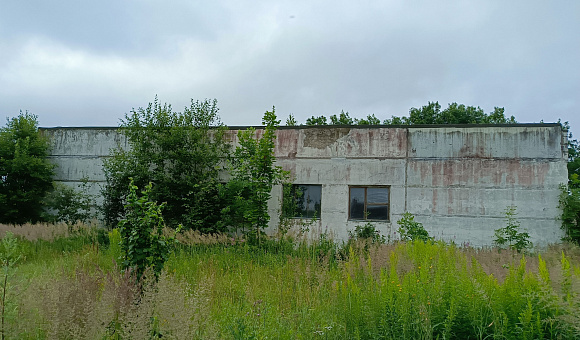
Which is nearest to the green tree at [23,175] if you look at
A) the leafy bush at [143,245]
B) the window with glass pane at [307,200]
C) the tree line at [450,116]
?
the window with glass pane at [307,200]

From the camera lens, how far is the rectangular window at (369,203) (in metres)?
15.8

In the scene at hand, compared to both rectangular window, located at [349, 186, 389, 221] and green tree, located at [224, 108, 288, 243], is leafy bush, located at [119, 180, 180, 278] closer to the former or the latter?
green tree, located at [224, 108, 288, 243]

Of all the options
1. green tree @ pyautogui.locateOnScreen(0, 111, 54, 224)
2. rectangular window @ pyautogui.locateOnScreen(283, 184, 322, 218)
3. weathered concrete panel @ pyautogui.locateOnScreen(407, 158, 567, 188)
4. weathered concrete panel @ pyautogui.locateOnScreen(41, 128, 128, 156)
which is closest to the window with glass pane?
rectangular window @ pyautogui.locateOnScreen(283, 184, 322, 218)

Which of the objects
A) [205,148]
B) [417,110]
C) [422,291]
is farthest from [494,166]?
[417,110]

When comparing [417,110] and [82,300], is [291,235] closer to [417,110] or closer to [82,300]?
[82,300]

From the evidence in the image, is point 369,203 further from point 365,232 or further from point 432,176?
point 432,176

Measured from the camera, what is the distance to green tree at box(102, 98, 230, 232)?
52.8ft

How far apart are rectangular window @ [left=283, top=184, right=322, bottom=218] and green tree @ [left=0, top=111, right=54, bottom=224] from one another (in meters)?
9.96

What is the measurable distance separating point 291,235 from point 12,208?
12688 millimetres

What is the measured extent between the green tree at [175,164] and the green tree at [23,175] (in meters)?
2.94

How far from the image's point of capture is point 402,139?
51.8 feet

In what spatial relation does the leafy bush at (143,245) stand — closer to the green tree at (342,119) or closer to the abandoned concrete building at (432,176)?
the abandoned concrete building at (432,176)

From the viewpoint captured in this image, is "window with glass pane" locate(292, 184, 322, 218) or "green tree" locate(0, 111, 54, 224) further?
"green tree" locate(0, 111, 54, 224)

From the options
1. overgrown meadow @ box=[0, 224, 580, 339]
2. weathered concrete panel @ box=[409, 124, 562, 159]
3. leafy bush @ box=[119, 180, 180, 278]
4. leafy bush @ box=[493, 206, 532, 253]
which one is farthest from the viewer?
weathered concrete panel @ box=[409, 124, 562, 159]
